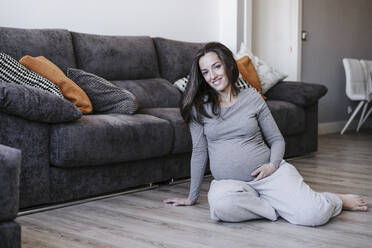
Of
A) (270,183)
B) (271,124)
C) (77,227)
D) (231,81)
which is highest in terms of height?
(231,81)

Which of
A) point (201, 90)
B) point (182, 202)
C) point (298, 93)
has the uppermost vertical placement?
point (201, 90)

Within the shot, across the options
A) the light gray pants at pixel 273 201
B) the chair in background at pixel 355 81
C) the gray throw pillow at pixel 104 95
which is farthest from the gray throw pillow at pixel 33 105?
the chair in background at pixel 355 81

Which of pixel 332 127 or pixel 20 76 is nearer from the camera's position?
pixel 20 76

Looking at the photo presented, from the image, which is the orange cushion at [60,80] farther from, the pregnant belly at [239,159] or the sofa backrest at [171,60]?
the sofa backrest at [171,60]

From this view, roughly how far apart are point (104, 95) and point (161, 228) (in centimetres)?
115

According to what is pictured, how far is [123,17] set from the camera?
4.25 m

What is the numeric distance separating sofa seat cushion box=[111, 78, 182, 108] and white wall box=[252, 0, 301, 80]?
2055 mm

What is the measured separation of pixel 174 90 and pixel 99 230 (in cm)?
183

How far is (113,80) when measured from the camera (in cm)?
366

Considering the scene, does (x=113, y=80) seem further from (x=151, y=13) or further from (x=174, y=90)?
(x=151, y=13)

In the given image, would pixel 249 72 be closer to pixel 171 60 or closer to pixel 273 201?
pixel 171 60

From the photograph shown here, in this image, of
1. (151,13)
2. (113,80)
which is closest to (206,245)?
(113,80)

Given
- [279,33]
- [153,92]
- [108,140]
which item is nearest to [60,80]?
[108,140]

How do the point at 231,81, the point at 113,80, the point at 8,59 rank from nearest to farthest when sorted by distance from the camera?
the point at 231,81, the point at 8,59, the point at 113,80
